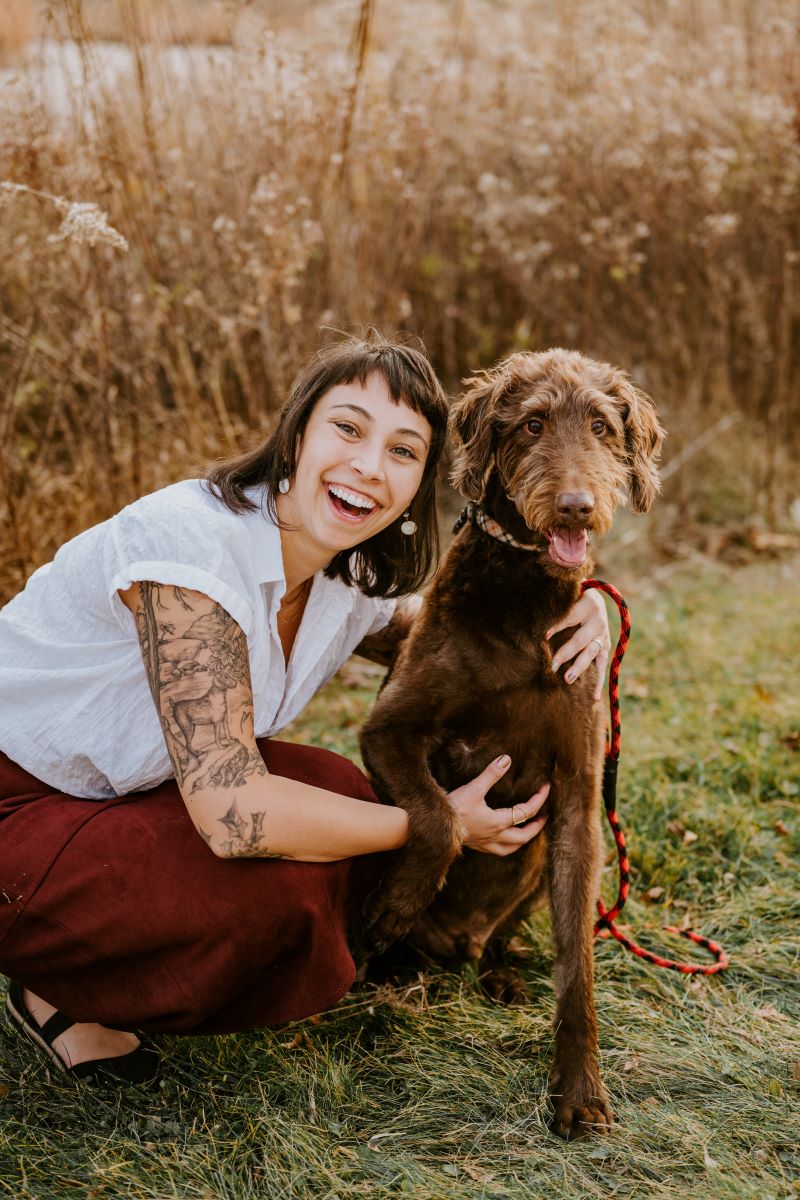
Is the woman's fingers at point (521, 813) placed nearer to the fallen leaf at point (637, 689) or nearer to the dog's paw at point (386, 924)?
the dog's paw at point (386, 924)

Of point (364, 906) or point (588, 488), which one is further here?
point (364, 906)

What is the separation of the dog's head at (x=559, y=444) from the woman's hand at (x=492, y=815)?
541 millimetres

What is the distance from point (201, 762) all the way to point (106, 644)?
41 cm

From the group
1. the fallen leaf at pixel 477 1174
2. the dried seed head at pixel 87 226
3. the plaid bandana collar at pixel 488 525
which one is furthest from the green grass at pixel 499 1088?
the dried seed head at pixel 87 226

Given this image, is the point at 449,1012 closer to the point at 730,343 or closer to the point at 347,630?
the point at 347,630

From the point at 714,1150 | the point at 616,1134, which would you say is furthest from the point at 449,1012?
the point at 714,1150

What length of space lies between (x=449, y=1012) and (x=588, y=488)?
1379 mm

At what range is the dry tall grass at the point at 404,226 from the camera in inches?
165

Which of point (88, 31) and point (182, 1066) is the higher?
point (88, 31)

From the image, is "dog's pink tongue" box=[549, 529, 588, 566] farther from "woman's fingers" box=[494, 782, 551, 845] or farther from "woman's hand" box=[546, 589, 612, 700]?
"woman's fingers" box=[494, 782, 551, 845]

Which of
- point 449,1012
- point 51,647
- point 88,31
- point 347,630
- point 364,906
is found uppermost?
point 88,31

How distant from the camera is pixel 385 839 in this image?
7.84 feet

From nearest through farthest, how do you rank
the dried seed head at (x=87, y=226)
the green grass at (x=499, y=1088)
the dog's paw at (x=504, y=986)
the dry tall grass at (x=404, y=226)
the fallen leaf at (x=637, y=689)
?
the green grass at (x=499, y=1088) < the dog's paw at (x=504, y=986) < the dried seed head at (x=87, y=226) < the dry tall grass at (x=404, y=226) < the fallen leaf at (x=637, y=689)

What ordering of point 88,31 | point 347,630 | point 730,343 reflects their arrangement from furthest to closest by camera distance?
1. point 730,343
2. point 88,31
3. point 347,630
